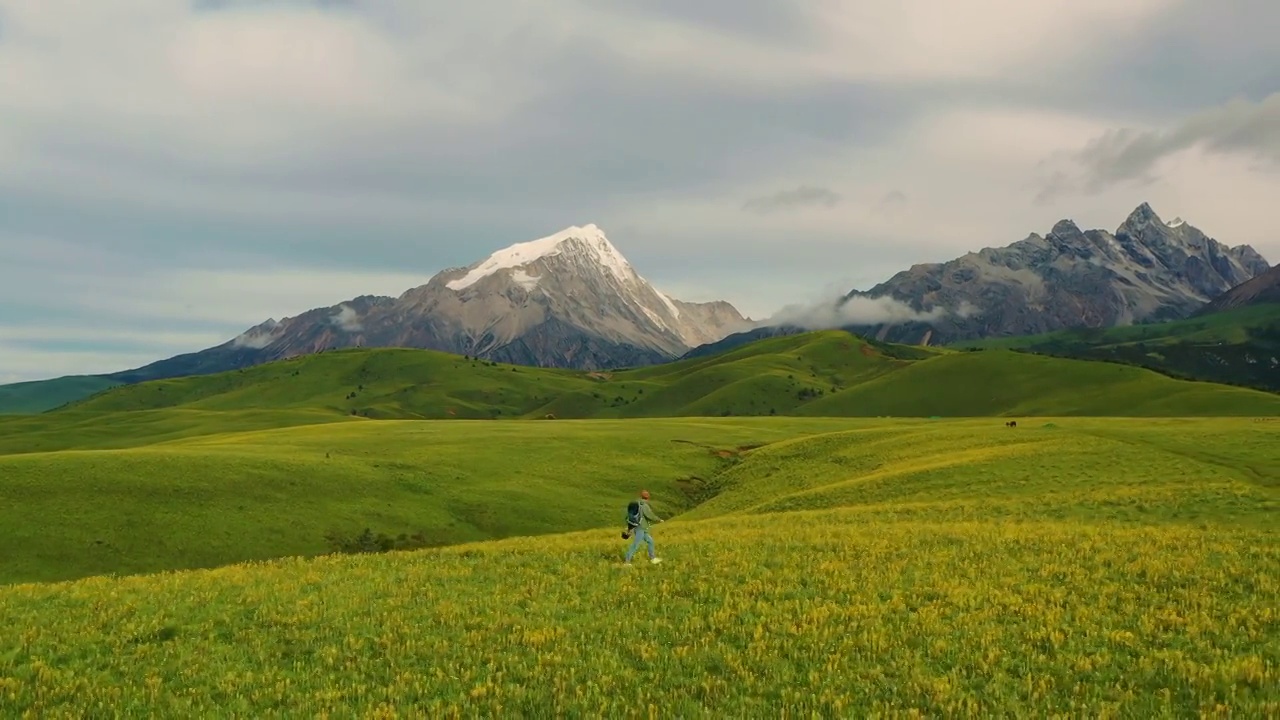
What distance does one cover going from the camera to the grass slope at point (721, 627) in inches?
620

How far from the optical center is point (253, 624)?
73.8 feet

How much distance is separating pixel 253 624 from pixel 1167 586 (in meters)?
26.3

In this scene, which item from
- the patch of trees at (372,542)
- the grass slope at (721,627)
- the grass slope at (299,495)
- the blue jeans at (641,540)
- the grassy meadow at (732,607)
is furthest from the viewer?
the patch of trees at (372,542)

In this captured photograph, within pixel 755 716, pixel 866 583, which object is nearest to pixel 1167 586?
pixel 866 583

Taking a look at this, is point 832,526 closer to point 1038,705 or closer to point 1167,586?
point 1167,586

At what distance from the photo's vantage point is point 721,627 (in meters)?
20.5

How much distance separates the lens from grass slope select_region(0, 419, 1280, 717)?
51.7ft

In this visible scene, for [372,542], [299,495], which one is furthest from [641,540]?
[299,495]

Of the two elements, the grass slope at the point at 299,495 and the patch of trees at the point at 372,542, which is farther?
the patch of trees at the point at 372,542

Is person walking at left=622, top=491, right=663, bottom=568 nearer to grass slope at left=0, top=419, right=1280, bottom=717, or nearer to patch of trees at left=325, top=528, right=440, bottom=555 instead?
grass slope at left=0, top=419, right=1280, bottom=717

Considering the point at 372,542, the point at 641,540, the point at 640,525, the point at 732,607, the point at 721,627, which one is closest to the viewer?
the point at 721,627

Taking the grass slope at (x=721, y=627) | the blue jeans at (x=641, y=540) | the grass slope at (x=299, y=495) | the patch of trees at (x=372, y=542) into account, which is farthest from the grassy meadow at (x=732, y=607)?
the blue jeans at (x=641, y=540)

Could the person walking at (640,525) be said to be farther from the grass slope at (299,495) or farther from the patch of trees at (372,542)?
the grass slope at (299,495)

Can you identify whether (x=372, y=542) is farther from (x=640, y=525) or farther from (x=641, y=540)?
(x=640, y=525)
